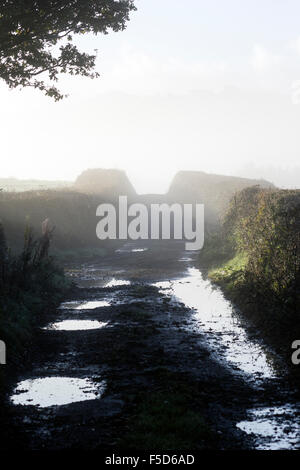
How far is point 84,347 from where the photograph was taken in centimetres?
1134

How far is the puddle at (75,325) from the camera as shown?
13.2m

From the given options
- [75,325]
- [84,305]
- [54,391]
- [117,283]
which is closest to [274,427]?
[54,391]

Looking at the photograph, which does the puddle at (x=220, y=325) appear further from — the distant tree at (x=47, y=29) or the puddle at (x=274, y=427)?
the distant tree at (x=47, y=29)

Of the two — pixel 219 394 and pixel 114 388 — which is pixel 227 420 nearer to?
pixel 219 394

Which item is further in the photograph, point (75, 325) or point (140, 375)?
point (75, 325)

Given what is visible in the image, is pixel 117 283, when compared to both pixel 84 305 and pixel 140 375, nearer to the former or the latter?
pixel 84 305

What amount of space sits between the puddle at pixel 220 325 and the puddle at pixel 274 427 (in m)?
1.61

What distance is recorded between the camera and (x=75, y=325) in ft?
44.5

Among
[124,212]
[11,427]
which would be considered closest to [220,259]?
[11,427]

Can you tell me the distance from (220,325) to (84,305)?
5254 mm

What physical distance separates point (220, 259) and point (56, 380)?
1822 centimetres

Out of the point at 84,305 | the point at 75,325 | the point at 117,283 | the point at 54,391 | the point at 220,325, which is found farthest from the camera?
the point at 117,283
